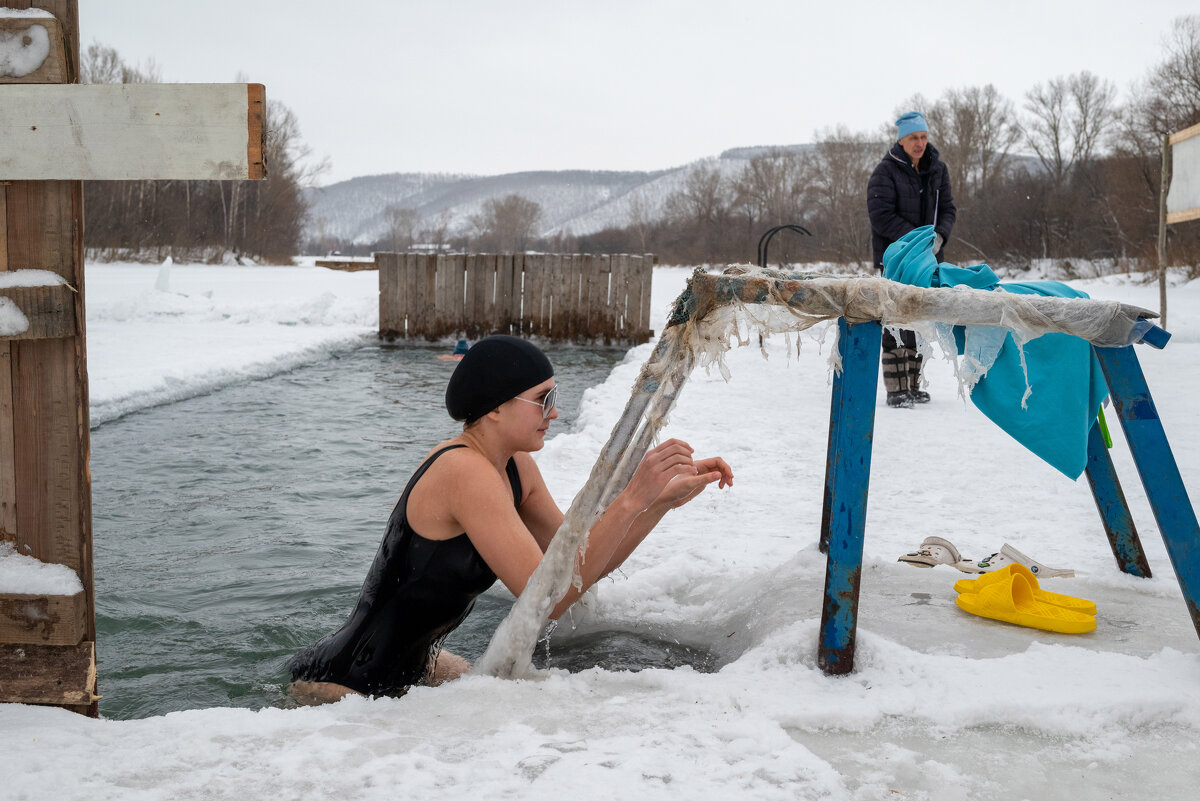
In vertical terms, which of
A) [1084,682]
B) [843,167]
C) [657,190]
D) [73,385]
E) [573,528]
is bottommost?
[1084,682]

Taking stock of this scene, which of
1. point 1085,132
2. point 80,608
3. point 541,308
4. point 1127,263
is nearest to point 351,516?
point 80,608

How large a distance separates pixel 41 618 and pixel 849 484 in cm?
210

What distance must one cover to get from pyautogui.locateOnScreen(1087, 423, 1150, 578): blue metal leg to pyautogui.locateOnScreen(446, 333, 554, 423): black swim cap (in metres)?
1.90

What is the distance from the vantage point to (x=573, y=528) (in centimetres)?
243

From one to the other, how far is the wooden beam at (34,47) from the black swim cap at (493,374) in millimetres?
1218

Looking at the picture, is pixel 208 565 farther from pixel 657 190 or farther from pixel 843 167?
pixel 657 190

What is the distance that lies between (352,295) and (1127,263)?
23.9 meters

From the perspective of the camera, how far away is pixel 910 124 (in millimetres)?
6766

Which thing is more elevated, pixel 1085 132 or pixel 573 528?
pixel 1085 132

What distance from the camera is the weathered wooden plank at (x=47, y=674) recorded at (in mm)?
2324

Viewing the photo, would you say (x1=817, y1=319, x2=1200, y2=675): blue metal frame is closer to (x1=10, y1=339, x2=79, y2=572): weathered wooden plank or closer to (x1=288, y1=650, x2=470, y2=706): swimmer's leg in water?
(x1=288, y1=650, x2=470, y2=706): swimmer's leg in water

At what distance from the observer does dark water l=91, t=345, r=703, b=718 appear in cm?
357

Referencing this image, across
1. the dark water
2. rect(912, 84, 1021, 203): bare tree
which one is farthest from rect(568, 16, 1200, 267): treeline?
the dark water

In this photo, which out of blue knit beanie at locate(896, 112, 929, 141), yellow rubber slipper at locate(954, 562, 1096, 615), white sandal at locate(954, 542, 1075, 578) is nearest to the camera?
yellow rubber slipper at locate(954, 562, 1096, 615)
